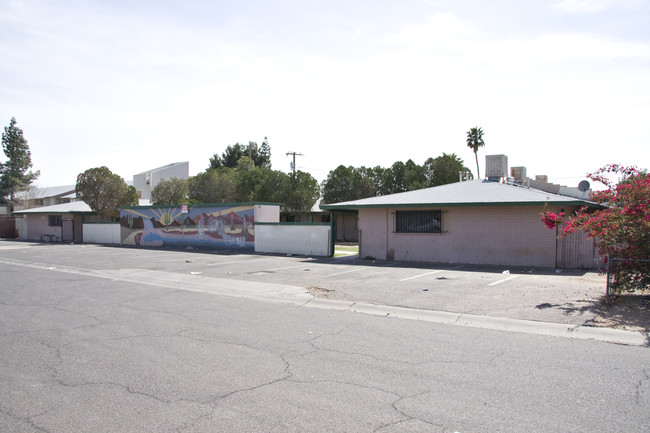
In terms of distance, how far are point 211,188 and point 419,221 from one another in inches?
1122

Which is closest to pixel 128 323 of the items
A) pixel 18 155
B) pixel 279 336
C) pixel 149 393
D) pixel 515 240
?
pixel 279 336

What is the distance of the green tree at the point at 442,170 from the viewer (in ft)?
123

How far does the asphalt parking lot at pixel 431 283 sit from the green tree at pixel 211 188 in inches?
937

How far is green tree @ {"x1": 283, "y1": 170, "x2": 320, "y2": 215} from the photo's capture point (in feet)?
131

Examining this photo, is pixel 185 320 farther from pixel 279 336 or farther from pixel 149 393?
pixel 149 393

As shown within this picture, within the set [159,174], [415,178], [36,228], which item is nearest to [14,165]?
[159,174]

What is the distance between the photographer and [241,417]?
457 centimetres

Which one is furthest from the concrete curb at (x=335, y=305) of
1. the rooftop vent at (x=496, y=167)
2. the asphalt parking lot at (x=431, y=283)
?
the rooftop vent at (x=496, y=167)

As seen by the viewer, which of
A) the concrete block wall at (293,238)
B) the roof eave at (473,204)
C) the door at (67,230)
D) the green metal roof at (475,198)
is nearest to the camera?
the roof eave at (473,204)

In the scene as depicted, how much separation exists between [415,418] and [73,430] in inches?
127

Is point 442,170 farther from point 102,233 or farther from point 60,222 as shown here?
point 60,222

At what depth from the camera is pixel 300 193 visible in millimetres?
39719

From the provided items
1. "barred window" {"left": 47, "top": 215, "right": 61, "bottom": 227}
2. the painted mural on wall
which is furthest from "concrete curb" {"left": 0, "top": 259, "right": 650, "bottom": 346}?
"barred window" {"left": 47, "top": 215, "right": 61, "bottom": 227}

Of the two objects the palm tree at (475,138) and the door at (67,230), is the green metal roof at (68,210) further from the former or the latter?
the palm tree at (475,138)
